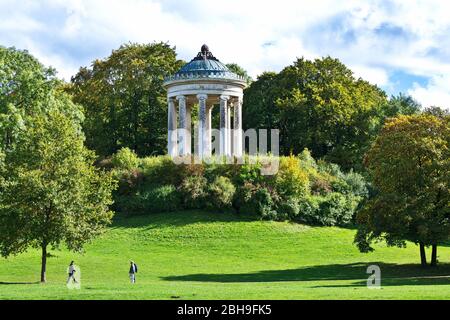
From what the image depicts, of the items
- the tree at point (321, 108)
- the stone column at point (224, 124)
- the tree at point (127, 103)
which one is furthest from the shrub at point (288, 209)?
the tree at point (127, 103)

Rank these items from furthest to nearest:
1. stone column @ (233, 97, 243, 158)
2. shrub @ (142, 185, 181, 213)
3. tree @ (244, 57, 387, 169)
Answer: tree @ (244, 57, 387, 169)
stone column @ (233, 97, 243, 158)
shrub @ (142, 185, 181, 213)

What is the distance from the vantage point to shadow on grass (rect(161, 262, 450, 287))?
110 feet

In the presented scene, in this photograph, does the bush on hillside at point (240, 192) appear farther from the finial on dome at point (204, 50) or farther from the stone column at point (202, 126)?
the finial on dome at point (204, 50)

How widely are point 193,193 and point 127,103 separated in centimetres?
2073

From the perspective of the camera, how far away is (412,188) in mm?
39656

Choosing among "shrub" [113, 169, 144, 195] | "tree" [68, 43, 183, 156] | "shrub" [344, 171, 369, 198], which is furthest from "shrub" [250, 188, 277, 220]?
"tree" [68, 43, 183, 156]

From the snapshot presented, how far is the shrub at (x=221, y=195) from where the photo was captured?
174ft

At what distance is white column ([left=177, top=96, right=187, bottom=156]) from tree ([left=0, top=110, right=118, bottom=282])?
2425cm

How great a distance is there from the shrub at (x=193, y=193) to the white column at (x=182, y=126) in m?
7.27

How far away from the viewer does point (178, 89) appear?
201ft

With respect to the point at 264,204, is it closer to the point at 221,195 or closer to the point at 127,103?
the point at 221,195

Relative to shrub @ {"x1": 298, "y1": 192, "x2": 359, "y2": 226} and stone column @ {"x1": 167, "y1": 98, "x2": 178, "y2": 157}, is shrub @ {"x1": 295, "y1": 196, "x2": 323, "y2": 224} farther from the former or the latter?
stone column @ {"x1": 167, "y1": 98, "x2": 178, "y2": 157}

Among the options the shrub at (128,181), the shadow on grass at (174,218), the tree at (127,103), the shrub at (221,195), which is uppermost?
the tree at (127,103)
